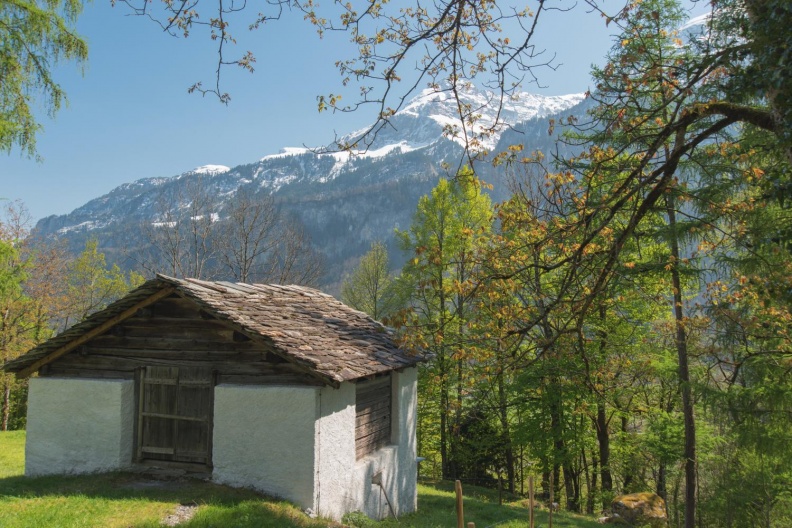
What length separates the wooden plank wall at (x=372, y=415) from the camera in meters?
10.8

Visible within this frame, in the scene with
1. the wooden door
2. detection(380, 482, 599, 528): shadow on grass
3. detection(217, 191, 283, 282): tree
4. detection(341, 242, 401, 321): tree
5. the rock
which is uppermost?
detection(217, 191, 283, 282): tree

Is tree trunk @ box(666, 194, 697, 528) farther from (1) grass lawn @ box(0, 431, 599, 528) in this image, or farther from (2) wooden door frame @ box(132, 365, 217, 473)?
(2) wooden door frame @ box(132, 365, 217, 473)

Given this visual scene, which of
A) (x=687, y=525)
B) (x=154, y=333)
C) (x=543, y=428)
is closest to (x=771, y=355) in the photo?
(x=687, y=525)

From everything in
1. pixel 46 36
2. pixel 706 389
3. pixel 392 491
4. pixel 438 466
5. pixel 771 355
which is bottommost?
pixel 438 466

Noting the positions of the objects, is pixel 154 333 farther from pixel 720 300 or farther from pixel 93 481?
pixel 720 300

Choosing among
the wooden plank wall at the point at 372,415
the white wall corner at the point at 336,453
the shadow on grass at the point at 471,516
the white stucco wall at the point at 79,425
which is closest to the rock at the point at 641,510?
the shadow on grass at the point at 471,516

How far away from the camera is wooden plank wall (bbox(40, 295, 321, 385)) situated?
933 centimetres

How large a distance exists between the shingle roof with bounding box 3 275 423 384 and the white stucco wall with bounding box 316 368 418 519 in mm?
605

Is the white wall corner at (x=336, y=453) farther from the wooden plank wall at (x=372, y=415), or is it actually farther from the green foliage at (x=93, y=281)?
the green foliage at (x=93, y=281)

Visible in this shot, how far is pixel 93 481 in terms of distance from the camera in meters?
9.11

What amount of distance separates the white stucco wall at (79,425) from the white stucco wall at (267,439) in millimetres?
2027

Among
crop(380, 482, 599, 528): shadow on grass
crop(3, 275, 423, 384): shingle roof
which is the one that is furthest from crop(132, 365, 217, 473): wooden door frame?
crop(380, 482, 599, 528): shadow on grass

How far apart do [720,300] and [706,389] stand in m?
2.15

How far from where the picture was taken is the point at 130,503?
26.0ft
